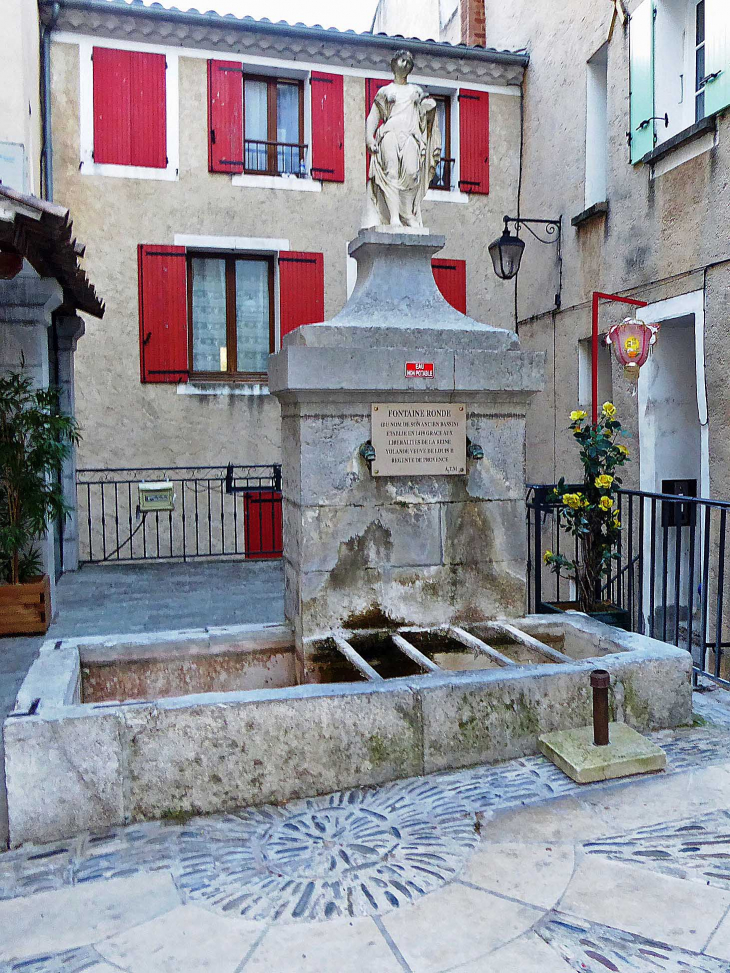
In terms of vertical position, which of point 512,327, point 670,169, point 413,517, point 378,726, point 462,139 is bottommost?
point 378,726

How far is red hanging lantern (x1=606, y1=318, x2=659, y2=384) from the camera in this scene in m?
7.60

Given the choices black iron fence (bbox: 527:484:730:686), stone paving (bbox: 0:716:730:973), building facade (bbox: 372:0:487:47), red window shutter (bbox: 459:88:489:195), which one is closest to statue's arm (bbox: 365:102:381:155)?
black iron fence (bbox: 527:484:730:686)

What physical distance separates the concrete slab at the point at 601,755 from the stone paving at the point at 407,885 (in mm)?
73

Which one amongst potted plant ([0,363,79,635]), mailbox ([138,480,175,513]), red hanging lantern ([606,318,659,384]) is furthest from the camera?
mailbox ([138,480,175,513])

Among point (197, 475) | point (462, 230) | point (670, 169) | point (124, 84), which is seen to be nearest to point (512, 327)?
point (462, 230)

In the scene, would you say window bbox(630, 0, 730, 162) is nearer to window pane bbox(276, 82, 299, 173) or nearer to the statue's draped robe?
window pane bbox(276, 82, 299, 173)

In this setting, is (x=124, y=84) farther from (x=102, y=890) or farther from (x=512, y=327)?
(x=102, y=890)

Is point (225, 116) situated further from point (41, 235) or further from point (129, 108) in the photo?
point (41, 235)

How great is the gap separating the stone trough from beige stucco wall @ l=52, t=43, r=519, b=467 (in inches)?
256

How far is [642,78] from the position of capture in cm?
826

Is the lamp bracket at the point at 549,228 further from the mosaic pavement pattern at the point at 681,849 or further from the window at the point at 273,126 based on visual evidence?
the mosaic pavement pattern at the point at 681,849

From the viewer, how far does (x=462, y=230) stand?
11258 mm

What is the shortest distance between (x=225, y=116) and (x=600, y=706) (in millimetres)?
9365

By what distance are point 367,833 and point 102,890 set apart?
0.92 metres
